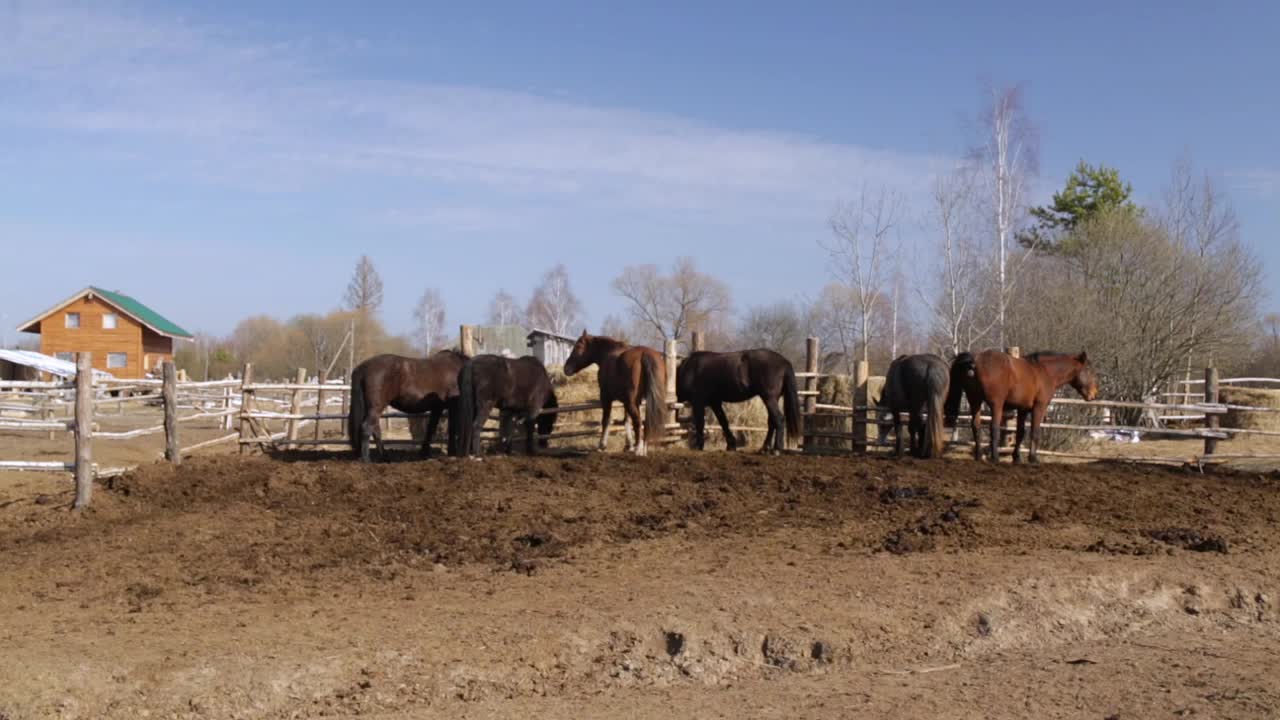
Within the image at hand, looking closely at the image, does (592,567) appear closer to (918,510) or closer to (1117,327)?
(918,510)

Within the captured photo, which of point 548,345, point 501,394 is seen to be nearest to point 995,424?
point 501,394

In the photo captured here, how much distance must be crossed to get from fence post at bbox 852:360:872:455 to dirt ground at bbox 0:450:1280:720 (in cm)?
322

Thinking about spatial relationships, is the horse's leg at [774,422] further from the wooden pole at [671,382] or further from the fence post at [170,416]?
the fence post at [170,416]

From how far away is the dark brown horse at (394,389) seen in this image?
12.2 m

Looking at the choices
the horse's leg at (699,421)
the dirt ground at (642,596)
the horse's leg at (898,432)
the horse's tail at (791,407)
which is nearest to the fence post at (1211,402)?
the dirt ground at (642,596)

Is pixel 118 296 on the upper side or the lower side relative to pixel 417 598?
upper

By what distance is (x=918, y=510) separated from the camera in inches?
355

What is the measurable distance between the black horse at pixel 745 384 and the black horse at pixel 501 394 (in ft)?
6.22

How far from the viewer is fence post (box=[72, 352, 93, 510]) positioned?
9859mm

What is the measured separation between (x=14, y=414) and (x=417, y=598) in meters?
24.3

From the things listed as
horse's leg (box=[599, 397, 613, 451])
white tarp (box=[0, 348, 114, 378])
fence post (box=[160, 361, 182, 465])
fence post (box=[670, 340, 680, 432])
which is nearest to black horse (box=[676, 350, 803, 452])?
fence post (box=[670, 340, 680, 432])

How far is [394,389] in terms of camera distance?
12312 millimetres

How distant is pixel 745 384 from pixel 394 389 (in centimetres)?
430

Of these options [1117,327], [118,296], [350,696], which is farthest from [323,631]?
[118,296]
